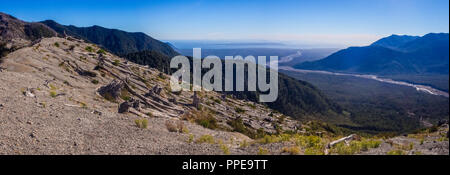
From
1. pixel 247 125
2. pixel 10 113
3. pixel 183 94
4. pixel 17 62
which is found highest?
pixel 17 62

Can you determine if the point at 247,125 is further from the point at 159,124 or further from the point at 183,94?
the point at 159,124

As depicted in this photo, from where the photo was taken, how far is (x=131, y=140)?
13.9 metres

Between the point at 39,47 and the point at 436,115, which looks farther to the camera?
the point at 436,115

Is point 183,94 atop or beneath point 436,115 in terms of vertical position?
atop

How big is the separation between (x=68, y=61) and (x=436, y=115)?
201173 mm

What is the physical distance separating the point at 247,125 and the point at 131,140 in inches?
1214

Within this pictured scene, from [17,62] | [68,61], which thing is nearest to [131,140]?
[17,62]

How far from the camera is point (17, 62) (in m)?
28.8

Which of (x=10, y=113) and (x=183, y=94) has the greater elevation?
(x=10, y=113)

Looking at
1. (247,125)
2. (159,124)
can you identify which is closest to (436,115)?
(247,125)
